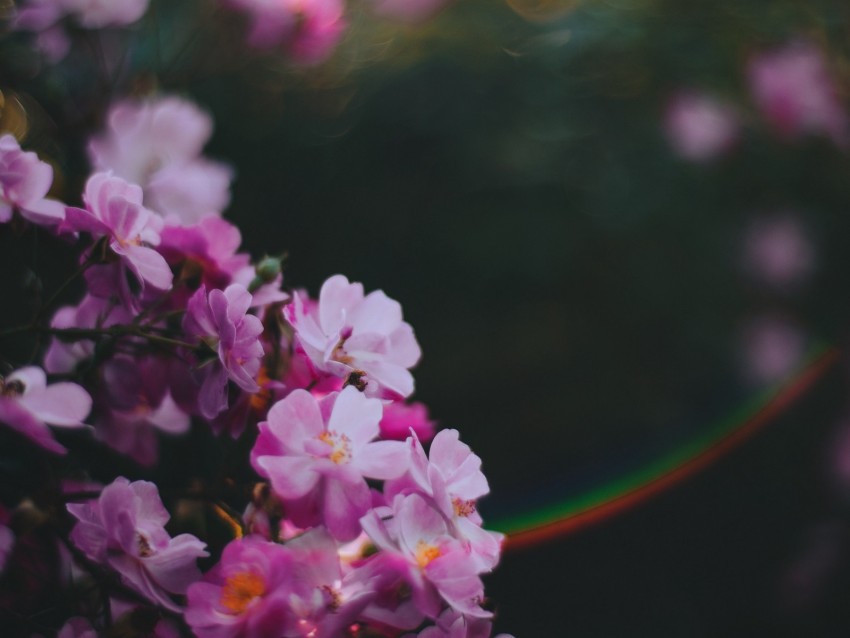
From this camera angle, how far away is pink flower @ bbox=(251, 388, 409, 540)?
0.45 m

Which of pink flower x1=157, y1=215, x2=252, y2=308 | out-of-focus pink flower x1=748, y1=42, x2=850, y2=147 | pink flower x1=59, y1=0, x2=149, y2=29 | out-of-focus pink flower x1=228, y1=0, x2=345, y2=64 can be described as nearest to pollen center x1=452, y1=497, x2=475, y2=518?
pink flower x1=157, y1=215, x2=252, y2=308

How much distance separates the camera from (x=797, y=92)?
5.07 feet

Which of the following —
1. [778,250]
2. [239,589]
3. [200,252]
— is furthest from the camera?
[778,250]

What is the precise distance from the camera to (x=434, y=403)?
62.8 inches

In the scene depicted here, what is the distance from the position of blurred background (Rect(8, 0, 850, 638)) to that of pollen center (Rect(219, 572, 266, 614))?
1.04 metres

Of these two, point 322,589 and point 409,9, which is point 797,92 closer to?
point 409,9

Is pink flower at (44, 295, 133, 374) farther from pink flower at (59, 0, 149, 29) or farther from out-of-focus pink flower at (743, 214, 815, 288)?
out-of-focus pink flower at (743, 214, 815, 288)

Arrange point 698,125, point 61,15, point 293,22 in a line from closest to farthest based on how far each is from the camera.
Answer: point 61,15
point 293,22
point 698,125

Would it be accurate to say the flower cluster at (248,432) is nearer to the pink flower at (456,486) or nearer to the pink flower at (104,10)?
the pink flower at (456,486)

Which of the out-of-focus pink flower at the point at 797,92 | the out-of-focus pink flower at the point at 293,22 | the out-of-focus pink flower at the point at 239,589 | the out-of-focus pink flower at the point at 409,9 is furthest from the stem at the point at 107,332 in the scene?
the out-of-focus pink flower at the point at 797,92

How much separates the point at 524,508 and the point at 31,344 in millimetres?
1113

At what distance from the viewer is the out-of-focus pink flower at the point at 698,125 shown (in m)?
1.56

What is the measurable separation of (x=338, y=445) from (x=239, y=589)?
0.30 ft

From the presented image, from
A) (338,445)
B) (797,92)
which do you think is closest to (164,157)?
(338,445)
